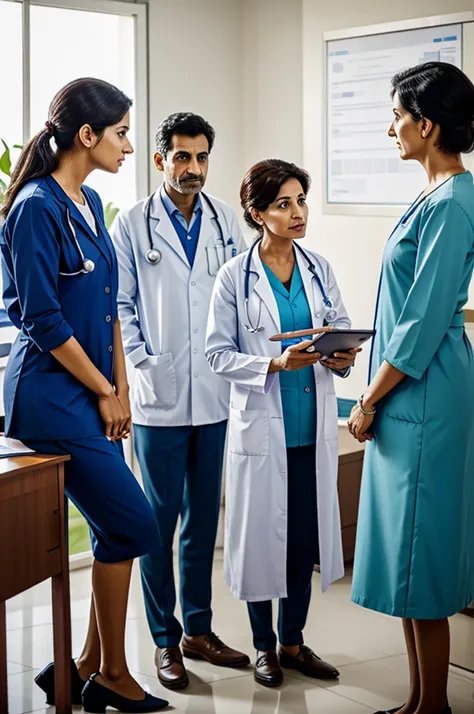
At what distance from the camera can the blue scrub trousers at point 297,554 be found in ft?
9.77

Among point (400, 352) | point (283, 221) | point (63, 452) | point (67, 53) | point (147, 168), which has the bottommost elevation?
point (63, 452)

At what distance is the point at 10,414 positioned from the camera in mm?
2650

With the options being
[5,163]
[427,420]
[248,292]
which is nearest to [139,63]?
[5,163]

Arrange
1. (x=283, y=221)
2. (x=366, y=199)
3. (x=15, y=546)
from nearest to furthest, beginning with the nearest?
(x=15, y=546) → (x=283, y=221) → (x=366, y=199)

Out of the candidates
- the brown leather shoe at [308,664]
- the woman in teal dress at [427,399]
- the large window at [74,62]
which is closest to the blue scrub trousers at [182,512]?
the brown leather shoe at [308,664]

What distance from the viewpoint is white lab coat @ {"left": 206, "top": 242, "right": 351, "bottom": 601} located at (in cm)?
290

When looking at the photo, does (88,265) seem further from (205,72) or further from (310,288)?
(205,72)

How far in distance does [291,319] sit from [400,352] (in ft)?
1.73

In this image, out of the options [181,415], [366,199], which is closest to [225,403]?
[181,415]

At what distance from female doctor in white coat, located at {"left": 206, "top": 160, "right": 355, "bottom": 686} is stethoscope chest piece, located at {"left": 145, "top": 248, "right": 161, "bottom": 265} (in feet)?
0.68

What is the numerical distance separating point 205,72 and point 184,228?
154 cm

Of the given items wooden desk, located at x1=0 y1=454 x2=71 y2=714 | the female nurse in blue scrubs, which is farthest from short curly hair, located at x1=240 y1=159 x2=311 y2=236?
wooden desk, located at x1=0 y1=454 x2=71 y2=714

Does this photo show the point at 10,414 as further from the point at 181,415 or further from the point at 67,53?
the point at 67,53

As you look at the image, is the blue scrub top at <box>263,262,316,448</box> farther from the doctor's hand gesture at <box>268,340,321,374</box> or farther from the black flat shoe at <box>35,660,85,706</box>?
the black flat shoe at <box>35,660,85,706</box>
